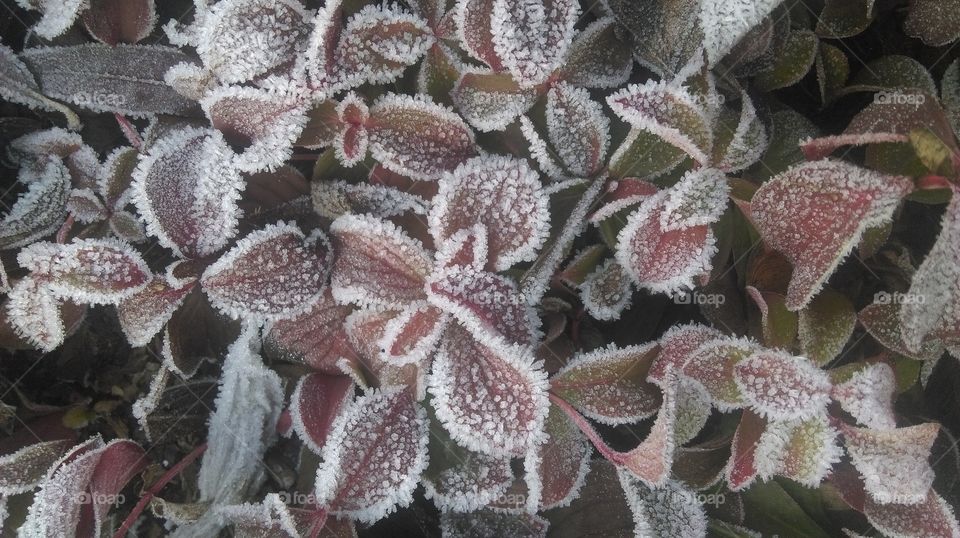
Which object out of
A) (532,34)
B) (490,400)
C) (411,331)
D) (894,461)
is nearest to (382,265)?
(411,331)

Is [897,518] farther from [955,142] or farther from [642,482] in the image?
[955,142]

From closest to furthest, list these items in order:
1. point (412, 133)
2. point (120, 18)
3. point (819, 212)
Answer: point (819, 212) → point (412, 133) → point (120, 18)

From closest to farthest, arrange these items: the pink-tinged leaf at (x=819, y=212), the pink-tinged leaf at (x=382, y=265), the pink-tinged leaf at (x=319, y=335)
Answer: the pink-tinged leaf at (x=819, y=212) → the pink-tinged leaf at (x=382, y=265) → the pink-tinged leaf at (x=319, y=335)

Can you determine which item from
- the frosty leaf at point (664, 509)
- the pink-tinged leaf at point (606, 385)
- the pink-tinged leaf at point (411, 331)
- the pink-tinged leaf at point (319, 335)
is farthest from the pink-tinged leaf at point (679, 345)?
the pink-tinged leaf at point (319, 335)

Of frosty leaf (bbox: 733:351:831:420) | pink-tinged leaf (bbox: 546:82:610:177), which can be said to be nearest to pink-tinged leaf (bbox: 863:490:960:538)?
frosty leaf (bbox: 733:351:831:420)

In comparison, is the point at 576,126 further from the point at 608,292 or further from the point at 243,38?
the point at 243,38

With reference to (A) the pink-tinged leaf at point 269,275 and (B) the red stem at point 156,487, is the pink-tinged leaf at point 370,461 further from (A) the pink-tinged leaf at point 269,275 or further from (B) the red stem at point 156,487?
(B) the red stem at point 156,487
